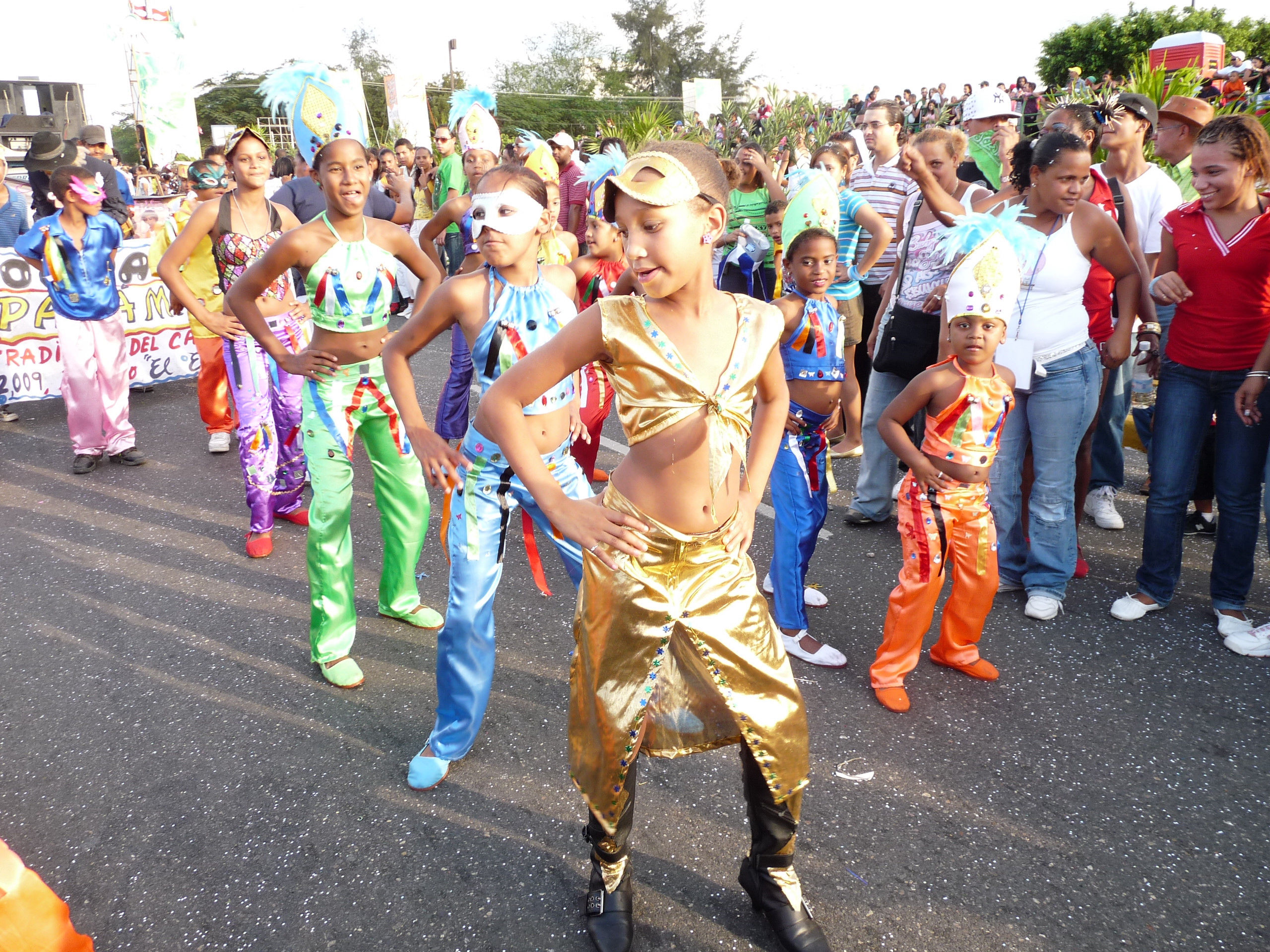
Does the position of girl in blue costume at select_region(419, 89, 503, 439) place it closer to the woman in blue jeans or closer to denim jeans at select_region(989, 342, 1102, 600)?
the woman in blue jeans

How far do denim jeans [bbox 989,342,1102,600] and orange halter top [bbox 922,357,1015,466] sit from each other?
66 centimetres

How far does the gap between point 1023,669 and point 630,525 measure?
249cm

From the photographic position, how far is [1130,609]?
408 cm

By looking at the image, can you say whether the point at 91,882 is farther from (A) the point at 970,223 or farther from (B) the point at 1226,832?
(A) the point at 970,223

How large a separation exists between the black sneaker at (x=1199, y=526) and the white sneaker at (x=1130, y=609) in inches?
47.9

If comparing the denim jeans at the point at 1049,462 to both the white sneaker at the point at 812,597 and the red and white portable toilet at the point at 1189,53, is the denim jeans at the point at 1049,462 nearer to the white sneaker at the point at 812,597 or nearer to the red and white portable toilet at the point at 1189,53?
the white sneaker at the point at 812,597

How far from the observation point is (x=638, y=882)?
2541mm

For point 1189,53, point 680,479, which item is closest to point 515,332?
point 680,479

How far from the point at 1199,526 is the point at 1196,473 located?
1.35 m

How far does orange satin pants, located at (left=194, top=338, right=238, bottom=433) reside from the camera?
6410 mm

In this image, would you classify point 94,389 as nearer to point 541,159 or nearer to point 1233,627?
point 541,159

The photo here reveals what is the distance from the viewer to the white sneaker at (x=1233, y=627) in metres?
3.82

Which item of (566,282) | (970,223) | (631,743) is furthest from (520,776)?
(970,223)

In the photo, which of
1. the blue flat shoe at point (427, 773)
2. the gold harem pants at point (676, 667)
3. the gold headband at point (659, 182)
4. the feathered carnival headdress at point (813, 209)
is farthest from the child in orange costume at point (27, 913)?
the feathered carnival headdress at point (813, 209)
